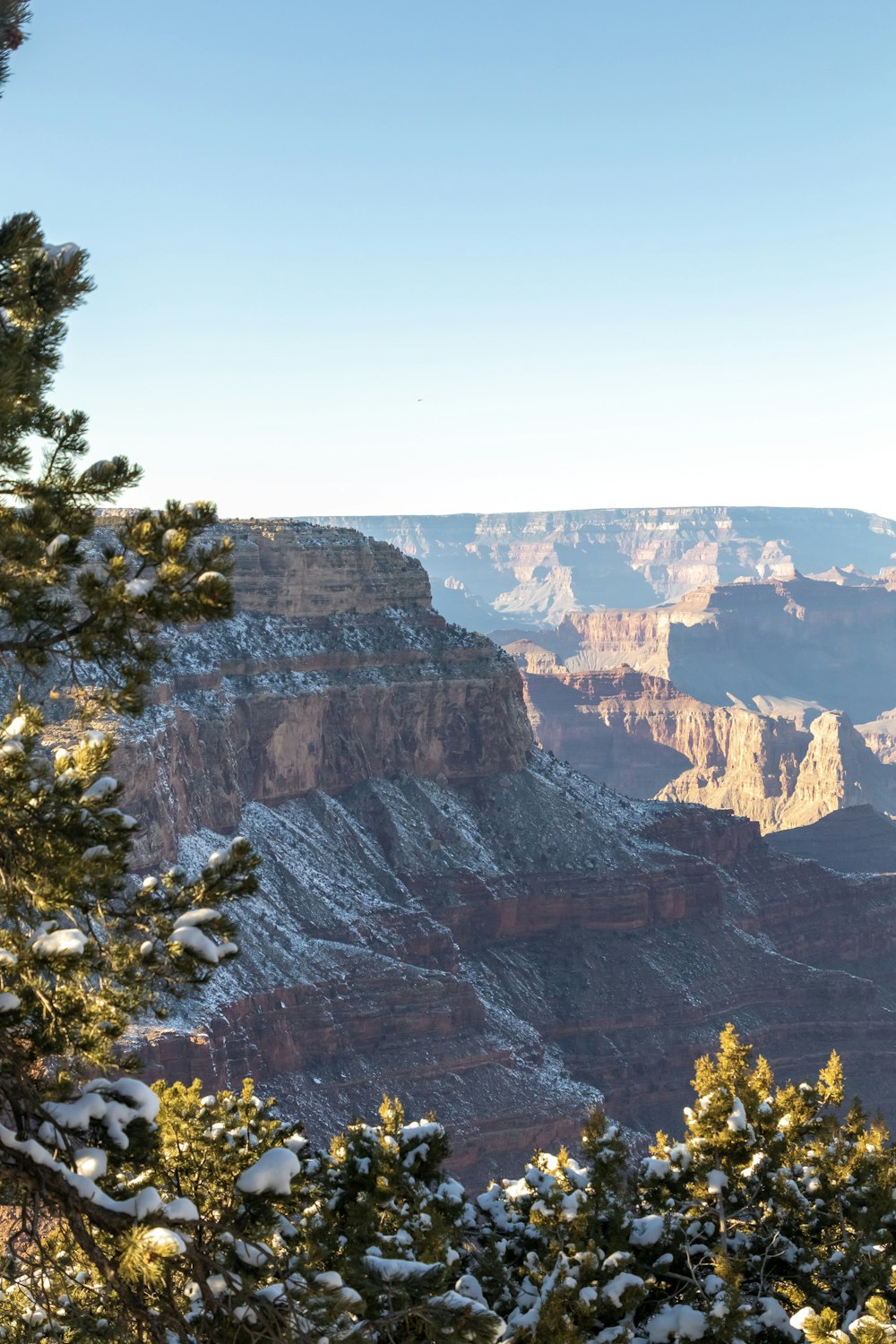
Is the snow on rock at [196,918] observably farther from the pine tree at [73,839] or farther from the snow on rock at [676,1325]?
the snow on rock at [676,1325]

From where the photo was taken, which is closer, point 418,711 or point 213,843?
point 213,843

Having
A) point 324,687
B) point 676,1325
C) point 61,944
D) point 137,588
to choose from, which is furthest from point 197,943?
point 324,687

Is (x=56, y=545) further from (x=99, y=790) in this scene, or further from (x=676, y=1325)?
(x=676, y=1325)

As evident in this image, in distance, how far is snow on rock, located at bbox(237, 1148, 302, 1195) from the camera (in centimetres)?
1289

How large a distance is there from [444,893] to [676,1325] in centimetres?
6965

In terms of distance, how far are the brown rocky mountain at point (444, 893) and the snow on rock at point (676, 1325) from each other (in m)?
46.5

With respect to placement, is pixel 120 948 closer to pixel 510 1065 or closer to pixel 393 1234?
pixel 393 1234

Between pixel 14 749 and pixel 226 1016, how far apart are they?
55022mm

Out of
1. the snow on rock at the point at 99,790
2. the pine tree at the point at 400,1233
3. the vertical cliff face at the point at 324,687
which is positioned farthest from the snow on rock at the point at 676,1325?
the vertical cliff face at the point at 324,687

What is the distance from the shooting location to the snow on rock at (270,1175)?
12891 mm

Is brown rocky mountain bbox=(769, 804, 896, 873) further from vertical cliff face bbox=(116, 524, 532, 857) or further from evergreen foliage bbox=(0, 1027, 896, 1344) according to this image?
evergreen foliage bbox=(0, 1027, 896, 1344)

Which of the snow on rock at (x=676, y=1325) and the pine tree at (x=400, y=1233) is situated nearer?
the pine tree at (x=400, y=1233)

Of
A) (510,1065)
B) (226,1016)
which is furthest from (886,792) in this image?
(226,1016)

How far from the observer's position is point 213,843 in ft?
259
